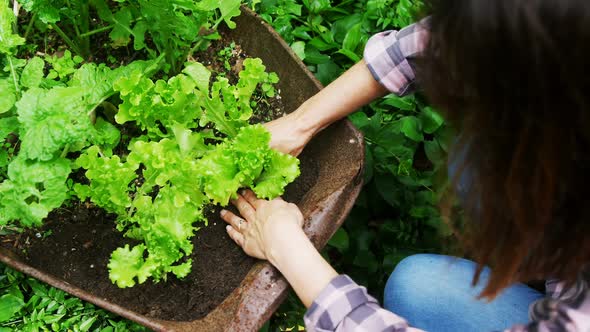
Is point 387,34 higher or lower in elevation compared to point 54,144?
lower

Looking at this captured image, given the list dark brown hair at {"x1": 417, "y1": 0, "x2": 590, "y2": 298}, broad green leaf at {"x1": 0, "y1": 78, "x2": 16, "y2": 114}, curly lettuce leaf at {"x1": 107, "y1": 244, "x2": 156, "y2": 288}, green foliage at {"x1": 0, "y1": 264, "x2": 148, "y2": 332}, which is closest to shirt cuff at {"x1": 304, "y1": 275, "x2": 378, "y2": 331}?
dark brown hair at {"x1": 417, "y1": 0, "x2": 590, "y2": 298}

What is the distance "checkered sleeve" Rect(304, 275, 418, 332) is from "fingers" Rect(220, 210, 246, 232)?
0.34m

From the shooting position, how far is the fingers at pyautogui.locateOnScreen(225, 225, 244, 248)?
1.39 m

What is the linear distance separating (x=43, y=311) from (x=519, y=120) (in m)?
1.34

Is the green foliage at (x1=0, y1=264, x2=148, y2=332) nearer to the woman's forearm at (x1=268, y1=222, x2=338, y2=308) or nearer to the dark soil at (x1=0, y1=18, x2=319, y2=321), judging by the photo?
the dark soil at (x1=0, y1=18, x2=319, y2=321)

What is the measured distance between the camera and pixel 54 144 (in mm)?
1213

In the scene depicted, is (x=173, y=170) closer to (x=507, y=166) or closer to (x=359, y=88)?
(x=359, y=88)

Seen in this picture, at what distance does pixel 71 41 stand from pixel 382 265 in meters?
1.07

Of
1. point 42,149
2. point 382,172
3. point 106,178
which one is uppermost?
point 42,149

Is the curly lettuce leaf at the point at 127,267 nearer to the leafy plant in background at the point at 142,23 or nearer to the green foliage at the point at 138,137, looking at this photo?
the green foliage at the point at 138,137

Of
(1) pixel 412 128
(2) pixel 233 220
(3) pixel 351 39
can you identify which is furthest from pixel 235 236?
(3) pixel 351 39

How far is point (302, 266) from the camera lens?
1.17m

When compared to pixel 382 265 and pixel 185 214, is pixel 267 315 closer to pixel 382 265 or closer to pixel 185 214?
pixel 185 214

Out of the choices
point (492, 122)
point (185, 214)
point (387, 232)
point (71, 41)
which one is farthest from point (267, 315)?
point (71, 41)
